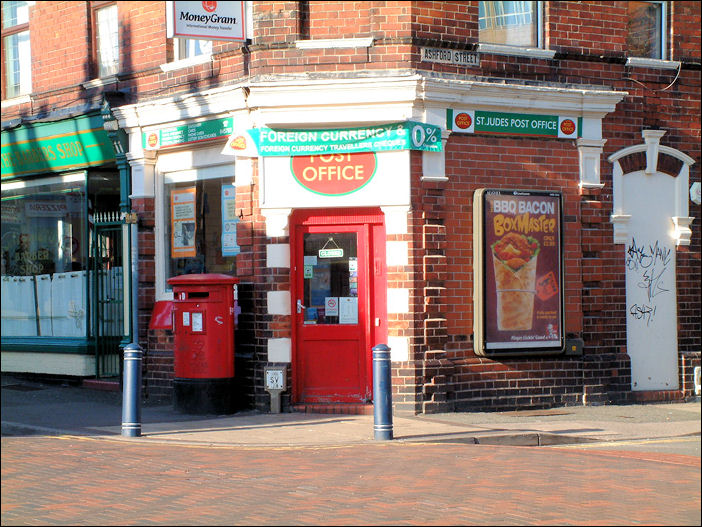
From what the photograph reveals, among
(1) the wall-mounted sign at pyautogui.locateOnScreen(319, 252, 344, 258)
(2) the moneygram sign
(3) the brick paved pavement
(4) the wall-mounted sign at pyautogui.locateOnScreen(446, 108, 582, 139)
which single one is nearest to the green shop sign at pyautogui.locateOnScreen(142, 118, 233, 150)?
(2) the moneygram sign

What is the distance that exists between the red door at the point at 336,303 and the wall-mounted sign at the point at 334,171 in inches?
15.2

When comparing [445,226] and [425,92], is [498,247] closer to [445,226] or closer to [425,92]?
[445,226]

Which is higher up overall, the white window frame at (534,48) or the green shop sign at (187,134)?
the white window frame at (534,48)

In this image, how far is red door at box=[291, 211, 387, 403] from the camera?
13.7 metres

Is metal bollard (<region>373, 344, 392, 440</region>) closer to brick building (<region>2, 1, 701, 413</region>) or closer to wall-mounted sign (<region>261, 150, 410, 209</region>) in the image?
brick building (<region>2, 1, 701, 413</region>)

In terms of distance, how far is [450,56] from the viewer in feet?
45.3

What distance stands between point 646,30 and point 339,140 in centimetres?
527

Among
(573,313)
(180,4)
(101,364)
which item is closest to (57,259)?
(101,364)

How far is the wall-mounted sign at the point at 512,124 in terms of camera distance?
13.8 m

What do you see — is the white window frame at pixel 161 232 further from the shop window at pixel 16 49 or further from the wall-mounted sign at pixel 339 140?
the shop window at pixel 16 49

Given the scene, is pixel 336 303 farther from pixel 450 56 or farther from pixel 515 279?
pixel 450 56

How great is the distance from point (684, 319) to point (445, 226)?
429 cm

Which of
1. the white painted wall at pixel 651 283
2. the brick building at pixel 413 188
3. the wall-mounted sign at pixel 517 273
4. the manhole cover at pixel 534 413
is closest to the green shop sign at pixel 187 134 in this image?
the brick building at pixel 413 188

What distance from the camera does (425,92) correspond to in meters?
13.3
